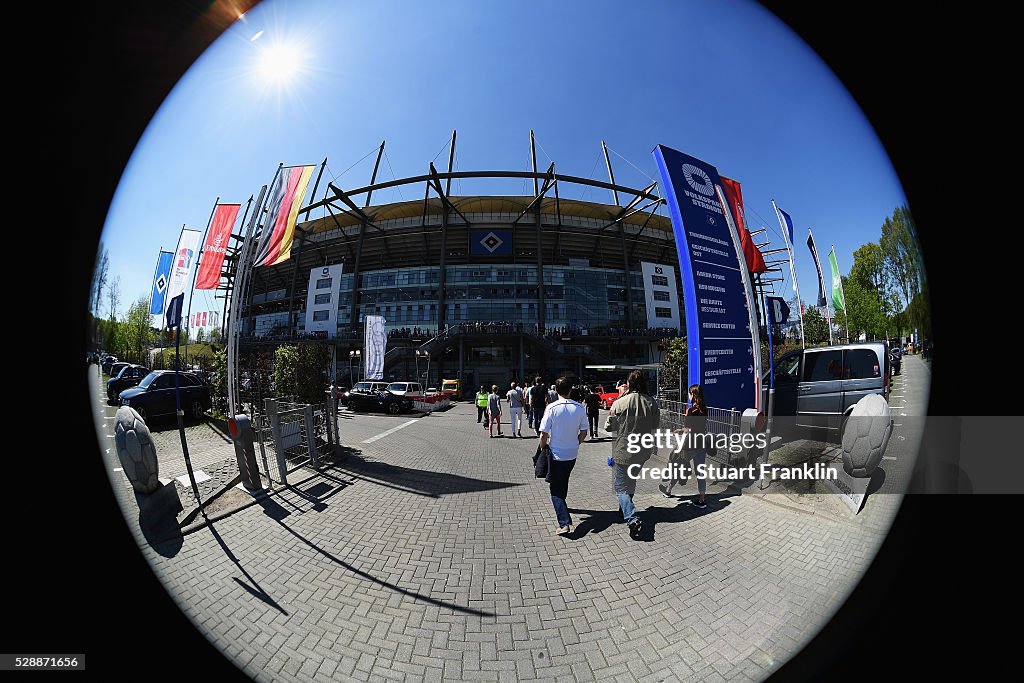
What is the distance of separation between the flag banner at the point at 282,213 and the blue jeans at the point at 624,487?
9.30 ft

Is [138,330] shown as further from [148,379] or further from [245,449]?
[245,449]

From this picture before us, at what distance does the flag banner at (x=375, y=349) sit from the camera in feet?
19.9

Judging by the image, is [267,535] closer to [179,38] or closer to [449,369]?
[179,38]

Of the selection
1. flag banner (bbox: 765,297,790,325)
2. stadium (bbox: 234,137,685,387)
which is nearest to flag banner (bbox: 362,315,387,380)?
stadium (bbox: 234,137,685,387)

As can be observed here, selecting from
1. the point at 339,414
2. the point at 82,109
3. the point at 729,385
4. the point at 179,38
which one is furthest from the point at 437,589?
the point at 729,385

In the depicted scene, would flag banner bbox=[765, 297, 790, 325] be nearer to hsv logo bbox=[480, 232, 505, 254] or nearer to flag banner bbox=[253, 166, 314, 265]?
flag banner bbox=[253, 166, 314, 265]

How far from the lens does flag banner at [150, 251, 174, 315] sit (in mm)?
1561

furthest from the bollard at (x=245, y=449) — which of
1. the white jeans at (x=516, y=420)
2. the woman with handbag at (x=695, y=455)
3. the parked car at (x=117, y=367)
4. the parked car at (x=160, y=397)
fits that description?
the white jeans at (x=516, y=420)

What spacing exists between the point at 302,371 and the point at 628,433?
2609 millimetres

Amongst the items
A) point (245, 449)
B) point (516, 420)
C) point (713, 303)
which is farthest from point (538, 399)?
point (245, 449)

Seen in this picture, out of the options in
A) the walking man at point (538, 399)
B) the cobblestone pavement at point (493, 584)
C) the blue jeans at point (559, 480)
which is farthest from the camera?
the walking man at point (538, 399)

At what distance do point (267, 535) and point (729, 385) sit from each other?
390 centimetres

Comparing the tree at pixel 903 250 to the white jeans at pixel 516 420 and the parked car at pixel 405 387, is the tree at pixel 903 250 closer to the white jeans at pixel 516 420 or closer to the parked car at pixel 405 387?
the white jeans at pixel 516 420

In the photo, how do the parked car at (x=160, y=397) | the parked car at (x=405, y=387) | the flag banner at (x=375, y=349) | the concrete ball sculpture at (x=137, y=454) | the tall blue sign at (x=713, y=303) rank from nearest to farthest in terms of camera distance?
the concrete ball sculpture at (x=137, y=454) → the parked car at (x=160, y=397) → the tall blue sign at (x=713, y=303) → the flag banner at (x=375, y=349) → the parked car at (x=405, y=387)
